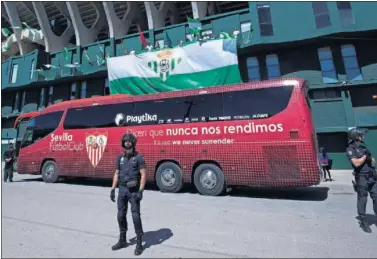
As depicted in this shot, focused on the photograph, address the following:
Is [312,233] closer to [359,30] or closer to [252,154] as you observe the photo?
[252,154]

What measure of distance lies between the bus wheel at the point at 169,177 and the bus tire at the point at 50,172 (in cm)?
549

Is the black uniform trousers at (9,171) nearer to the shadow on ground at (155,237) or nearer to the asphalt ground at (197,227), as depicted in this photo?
the asphalt ground at (197,227)

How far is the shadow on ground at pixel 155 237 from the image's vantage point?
408cm

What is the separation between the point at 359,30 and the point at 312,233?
15.9m

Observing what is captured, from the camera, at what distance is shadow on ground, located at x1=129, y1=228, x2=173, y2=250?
13.4 feet

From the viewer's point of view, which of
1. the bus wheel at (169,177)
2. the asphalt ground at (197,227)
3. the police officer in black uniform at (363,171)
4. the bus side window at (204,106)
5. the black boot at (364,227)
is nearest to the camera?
the asphalt ground at (197,227)

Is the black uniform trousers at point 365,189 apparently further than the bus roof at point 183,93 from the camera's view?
No

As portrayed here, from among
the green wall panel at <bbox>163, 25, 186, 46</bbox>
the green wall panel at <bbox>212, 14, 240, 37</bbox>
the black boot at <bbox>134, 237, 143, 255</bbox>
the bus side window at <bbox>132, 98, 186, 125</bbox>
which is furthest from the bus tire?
the green wall panel at <bbox>212, 14, 240, 37</bbox>

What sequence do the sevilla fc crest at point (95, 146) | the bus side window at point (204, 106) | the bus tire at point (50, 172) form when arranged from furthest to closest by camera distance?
the bus tire at point (50, 172), the sevilla fc crest at point (95, 146), the bus side window at point (204, 106)

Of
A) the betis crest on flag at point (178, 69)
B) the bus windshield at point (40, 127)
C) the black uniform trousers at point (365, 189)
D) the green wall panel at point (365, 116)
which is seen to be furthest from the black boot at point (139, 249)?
the green wall panel at point (365, 116)

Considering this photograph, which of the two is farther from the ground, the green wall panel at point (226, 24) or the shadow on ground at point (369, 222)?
the green wall panel at point (226, 24)

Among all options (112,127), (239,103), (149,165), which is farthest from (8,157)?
(239,103)

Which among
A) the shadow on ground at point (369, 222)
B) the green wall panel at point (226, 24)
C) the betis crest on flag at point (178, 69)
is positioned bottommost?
the shadow on ground at point (369, 222)

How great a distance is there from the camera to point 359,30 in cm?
1526
